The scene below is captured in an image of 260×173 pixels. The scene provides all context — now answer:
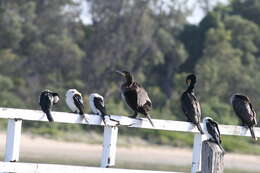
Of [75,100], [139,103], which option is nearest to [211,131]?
[139,103]

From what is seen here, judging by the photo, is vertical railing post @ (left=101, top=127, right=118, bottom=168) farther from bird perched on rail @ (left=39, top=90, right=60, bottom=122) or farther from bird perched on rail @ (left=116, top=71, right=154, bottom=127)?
bird perched on rail @ (left=116, top=71, right=154, bottom=127)

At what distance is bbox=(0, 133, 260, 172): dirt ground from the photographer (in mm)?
27109

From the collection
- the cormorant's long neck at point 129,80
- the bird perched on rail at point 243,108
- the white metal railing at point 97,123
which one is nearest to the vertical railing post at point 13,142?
the white metal railing at point 97,123

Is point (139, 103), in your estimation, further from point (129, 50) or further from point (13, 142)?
point (129, 50)

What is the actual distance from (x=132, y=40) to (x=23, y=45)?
6.65 meters

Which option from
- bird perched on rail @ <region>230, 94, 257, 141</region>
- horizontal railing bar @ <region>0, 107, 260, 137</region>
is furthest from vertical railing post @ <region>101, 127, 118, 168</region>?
bird perched on rail @ <region>230, 94, 257, 141</region>

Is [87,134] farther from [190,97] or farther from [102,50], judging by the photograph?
[190,97]

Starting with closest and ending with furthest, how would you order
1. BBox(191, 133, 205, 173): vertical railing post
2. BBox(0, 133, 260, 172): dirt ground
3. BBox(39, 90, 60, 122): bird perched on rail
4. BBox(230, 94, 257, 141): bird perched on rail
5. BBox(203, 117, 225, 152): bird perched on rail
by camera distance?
BBox(39, 90, 60, 122): bird perched on rail
BBox(203, 117, 225, 152): bird perched on rail
BBox(191, 133, 205, 173): vertical railing post
BBox(230, 94, 257, 141): bird perched on rail
BBox(0, 133, 260, 172): dirt ground

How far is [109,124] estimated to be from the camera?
8.24m

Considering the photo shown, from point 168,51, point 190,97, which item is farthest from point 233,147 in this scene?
point 190,97

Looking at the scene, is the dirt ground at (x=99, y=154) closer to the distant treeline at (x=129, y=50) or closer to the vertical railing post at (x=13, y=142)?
the distant treeline at (x=129, y=50)

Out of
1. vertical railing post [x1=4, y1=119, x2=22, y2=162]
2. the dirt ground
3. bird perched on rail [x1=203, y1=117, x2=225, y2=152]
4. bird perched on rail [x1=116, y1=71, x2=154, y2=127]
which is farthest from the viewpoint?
the dirt ground

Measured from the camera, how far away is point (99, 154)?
2955 cm

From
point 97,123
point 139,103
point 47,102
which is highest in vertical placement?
point 139,103
